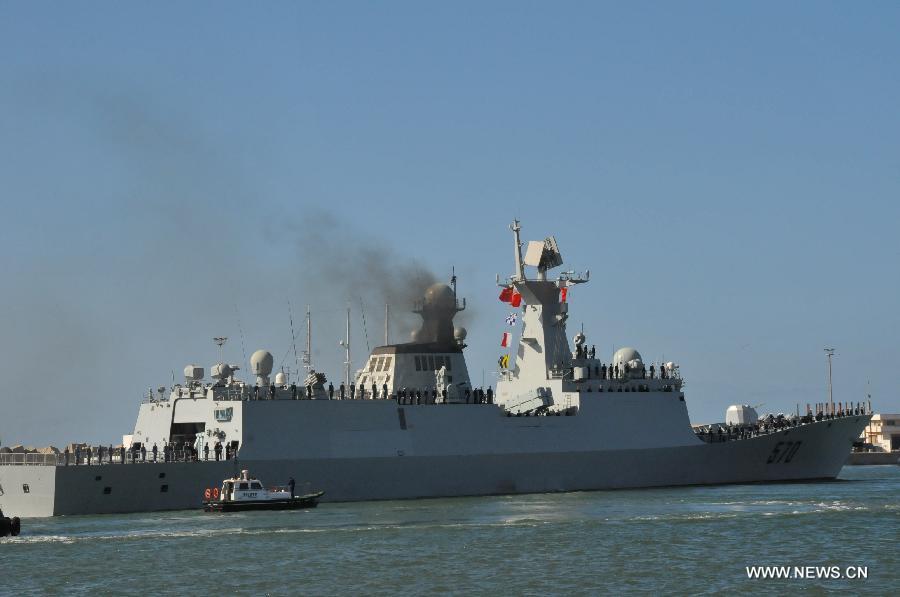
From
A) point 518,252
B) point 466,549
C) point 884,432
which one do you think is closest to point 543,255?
point 518,252

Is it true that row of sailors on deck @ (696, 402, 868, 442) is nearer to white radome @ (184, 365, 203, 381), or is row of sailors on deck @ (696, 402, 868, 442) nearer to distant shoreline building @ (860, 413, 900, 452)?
white radome @ (184, 365, 203, 381)

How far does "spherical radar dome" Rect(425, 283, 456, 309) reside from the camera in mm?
43594

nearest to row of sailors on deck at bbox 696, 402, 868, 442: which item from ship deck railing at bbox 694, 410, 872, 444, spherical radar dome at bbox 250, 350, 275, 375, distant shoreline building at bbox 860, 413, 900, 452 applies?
ship deck railing at bbox 694, 410, 872, 444

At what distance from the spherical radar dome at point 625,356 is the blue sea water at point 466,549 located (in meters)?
9.20

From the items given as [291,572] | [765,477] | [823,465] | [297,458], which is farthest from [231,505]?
[823,465]

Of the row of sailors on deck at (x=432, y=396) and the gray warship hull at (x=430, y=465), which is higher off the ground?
the row of sailors on deck at (x=432, y=396)

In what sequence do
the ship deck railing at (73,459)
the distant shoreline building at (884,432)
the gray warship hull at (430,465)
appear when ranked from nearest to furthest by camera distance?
the ship deck railing at (73,459) → the gray warship hull at (430,465) → the distant shoreline building at (884,432)

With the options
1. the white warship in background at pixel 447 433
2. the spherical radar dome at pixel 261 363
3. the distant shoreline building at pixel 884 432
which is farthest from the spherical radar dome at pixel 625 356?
the distant shoreline building at pixel 884 432

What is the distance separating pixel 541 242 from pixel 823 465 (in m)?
13.1

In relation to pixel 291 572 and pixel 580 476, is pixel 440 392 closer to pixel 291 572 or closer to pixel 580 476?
pixel 580 476

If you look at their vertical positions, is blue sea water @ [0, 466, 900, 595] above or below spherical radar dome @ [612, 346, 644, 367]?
below
